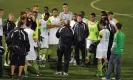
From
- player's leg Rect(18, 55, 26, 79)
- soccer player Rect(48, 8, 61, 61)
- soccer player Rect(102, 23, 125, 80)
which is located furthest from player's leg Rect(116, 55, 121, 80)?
soccer player Rect(48, 8, 61, 61)

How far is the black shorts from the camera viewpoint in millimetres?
16656

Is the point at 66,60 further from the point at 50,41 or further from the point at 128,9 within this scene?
the point at 128,9

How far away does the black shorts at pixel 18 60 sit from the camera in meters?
16.7

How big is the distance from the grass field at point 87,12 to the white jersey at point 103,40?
1.24 meters

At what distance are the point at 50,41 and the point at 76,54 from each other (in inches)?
52.8

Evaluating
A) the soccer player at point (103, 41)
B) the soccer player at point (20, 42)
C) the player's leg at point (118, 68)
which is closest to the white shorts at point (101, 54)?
the soccer player at point (103, 41)

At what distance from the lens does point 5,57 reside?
19469 mm

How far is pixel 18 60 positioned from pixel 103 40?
11.2 ft

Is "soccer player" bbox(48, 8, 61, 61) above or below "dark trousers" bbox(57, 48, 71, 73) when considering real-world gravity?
above

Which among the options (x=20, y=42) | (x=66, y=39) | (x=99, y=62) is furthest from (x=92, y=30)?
(x=20, y=42)

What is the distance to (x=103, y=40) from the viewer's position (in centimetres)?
1750

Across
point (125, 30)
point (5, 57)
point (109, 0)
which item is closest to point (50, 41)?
point (5, 57)

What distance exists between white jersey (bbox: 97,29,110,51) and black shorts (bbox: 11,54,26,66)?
10.1 feet

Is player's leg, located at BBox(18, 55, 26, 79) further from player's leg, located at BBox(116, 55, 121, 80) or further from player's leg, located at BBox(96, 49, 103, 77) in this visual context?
player's leg, located at BBox(116, 55, 121, 80)
